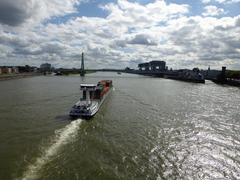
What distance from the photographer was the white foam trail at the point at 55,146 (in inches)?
614

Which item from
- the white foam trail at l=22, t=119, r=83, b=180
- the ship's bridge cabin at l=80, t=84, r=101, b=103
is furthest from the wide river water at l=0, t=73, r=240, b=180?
the ship's bridge cabin at l=80, t=84, r=101, b=103

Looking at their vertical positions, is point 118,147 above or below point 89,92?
below

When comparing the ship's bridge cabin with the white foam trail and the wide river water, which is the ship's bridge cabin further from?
the white foam trail

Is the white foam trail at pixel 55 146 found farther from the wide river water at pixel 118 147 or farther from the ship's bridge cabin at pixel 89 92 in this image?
the ship's bridge cabin at pixel 89 92

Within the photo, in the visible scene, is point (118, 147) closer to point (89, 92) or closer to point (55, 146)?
point (55, 146)

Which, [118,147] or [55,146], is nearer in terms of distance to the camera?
[55,146]

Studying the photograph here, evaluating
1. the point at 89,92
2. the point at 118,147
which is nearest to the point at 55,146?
the point at 118,147

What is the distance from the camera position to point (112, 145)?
69.3 ft

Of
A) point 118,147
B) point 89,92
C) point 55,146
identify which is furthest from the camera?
point 89,92

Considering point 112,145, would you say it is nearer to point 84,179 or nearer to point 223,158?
point 84,179

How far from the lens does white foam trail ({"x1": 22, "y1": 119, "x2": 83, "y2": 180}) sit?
614 inches

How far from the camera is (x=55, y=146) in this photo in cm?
2009

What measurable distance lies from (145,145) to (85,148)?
5102mm

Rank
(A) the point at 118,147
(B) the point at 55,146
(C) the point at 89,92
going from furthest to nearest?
(C) the point at 89,92, (A) the point at 118,147, (B) the point at 55,146
